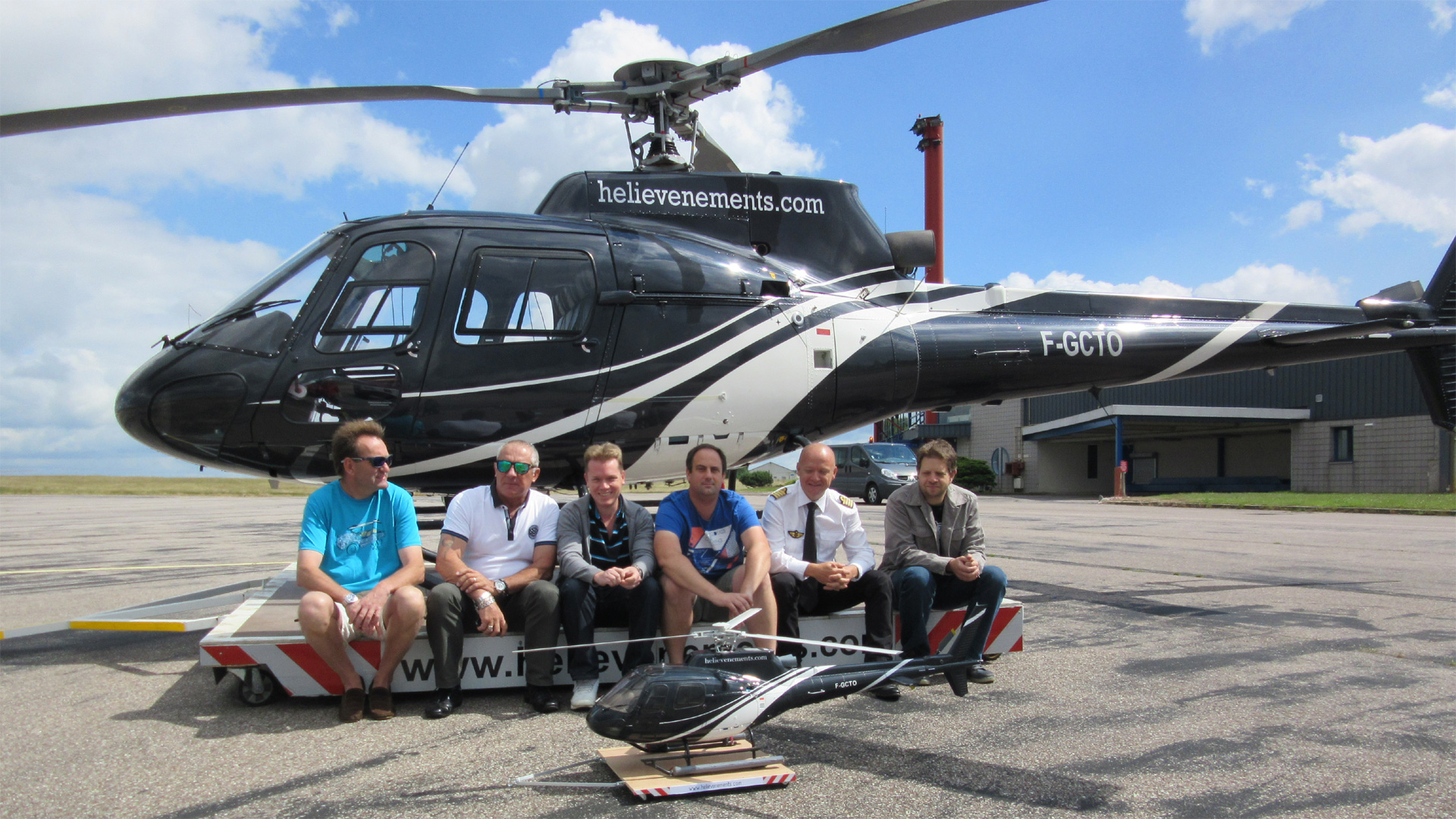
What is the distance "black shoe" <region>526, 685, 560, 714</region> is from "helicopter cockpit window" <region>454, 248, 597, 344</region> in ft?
7.48

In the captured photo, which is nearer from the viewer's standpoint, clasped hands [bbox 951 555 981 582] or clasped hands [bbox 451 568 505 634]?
clasped hands [bbox 451 568 505 634]

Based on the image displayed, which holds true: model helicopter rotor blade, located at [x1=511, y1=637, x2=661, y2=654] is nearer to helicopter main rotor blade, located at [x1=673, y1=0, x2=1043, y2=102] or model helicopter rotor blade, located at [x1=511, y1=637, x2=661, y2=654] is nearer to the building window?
helicopter main rotor blade, located at [x1=673, y1=0, x2=1043, y2=102]

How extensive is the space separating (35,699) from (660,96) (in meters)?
5.33

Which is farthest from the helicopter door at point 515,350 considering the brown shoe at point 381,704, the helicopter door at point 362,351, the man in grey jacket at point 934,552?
the man in grey jacket at point 934,552

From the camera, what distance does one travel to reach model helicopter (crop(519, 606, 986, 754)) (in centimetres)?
295

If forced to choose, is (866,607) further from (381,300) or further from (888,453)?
(888,453)

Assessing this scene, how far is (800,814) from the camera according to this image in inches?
109

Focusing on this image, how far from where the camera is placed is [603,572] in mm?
4129

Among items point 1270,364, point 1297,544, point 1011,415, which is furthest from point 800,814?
point 1011,415

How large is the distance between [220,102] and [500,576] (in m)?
3.70

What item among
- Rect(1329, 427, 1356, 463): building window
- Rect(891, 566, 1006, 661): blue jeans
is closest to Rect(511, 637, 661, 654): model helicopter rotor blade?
Rect(891, 566, 1006, 661): blue jeans

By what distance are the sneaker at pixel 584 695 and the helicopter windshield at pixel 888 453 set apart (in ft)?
67.6

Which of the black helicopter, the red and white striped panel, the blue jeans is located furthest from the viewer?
the black helicopter

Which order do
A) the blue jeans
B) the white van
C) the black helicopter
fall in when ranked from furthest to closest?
the white van < the black helicopter < the blue jeans
